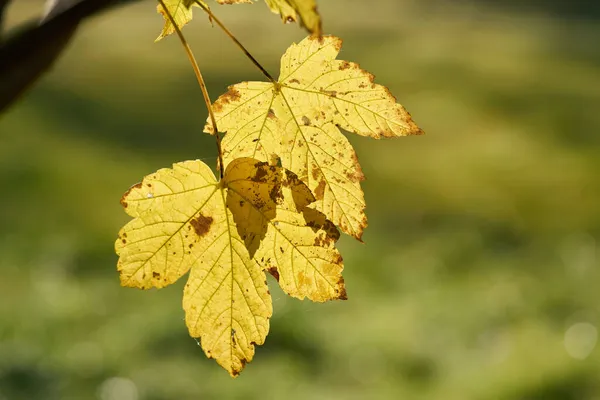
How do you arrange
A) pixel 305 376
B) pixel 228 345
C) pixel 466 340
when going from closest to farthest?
pixel 228 345 < pixel 305 376 < pixel 466 340

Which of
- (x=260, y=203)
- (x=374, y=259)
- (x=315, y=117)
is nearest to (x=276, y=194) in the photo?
(x=260, y=203)

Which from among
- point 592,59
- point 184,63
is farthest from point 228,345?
point 592,59

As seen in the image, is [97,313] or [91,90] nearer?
[97,313]

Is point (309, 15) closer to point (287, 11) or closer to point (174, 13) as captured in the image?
point (287, 11)

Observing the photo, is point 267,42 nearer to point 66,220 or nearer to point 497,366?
point 66,220

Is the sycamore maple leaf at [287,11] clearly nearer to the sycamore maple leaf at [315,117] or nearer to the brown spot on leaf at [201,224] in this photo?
the sycamore maple leaf at [315,117]

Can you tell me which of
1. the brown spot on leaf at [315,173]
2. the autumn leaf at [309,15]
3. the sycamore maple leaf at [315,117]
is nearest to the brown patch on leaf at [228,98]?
the sycamore maple leaf at [315,117]
